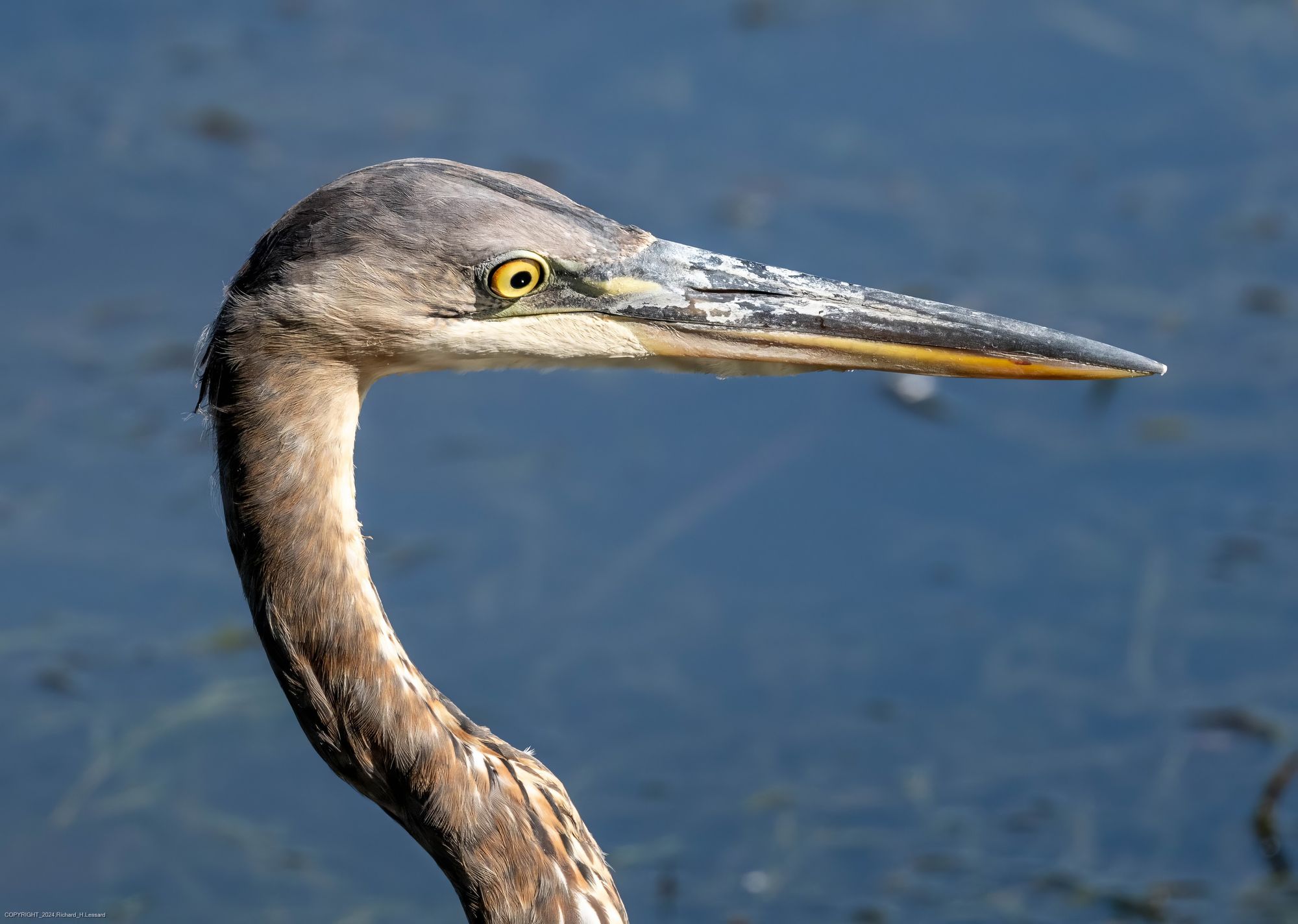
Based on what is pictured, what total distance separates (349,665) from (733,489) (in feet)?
9.95

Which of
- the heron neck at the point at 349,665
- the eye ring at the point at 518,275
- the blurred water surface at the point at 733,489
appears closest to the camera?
the heron neck at the point at 349,665

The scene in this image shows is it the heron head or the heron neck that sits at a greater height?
the heron head

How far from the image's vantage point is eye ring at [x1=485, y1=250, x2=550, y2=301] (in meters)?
2.81

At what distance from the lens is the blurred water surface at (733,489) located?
4.79 m

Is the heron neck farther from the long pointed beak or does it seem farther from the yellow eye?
the long pointed beak

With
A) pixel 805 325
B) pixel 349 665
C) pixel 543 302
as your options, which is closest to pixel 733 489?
pixel 805 325

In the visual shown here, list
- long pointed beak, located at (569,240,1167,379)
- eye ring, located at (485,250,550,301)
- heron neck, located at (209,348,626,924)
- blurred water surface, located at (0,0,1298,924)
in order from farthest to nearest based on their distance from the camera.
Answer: blurred water surface, located at (0,0,1298,924)
long pointed beak, located at (569,240,1167,379)
eye ring, located at (485,250,550,301)
heron neck, located at (209,348,626,924)

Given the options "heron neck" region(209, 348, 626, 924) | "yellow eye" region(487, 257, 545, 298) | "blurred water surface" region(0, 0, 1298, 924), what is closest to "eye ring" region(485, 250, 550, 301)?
"yellow eye" region(487, 257, 545, 298)

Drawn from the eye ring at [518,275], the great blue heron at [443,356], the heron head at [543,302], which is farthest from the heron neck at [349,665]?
the eye ring at [518,275]

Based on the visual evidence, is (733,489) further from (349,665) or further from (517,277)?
(349,665)

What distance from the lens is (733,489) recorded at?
5699 mm

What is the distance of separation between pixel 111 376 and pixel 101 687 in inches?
56.2

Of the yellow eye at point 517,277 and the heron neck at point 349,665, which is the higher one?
the yellow eye at point 517,277

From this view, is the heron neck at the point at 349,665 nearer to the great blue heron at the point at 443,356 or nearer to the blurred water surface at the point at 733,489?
the great blue heron at the point at 443,356
